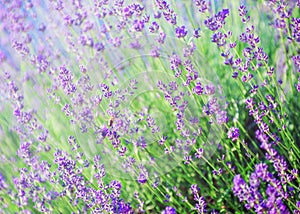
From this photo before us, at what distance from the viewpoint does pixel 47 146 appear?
100 inches

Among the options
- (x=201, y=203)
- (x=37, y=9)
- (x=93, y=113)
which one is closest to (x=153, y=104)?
(x=93, y=113)

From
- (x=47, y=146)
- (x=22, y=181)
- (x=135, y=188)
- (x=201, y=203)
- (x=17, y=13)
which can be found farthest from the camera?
(x=17, y=13)

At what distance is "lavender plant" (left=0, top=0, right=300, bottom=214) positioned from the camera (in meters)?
2.08

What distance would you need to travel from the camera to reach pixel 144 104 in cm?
319

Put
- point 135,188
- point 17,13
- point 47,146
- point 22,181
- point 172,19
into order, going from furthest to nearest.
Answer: point 17,13
point 135,188
point 47,146
point 22,181
point 172,19

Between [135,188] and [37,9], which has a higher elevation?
[37,9]

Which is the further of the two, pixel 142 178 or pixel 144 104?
pixel 144 104

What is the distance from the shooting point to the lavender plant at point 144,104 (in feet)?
6.82

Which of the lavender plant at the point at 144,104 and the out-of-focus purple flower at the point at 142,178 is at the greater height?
the lavender plant at the point at 144,104

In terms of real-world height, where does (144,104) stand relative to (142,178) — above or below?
above

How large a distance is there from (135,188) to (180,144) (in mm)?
669

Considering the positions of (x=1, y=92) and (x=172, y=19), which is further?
(x=1, y=92)

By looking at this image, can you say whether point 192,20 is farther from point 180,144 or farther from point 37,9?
point 37,9

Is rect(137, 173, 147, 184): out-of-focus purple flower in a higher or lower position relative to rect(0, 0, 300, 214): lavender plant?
lower
